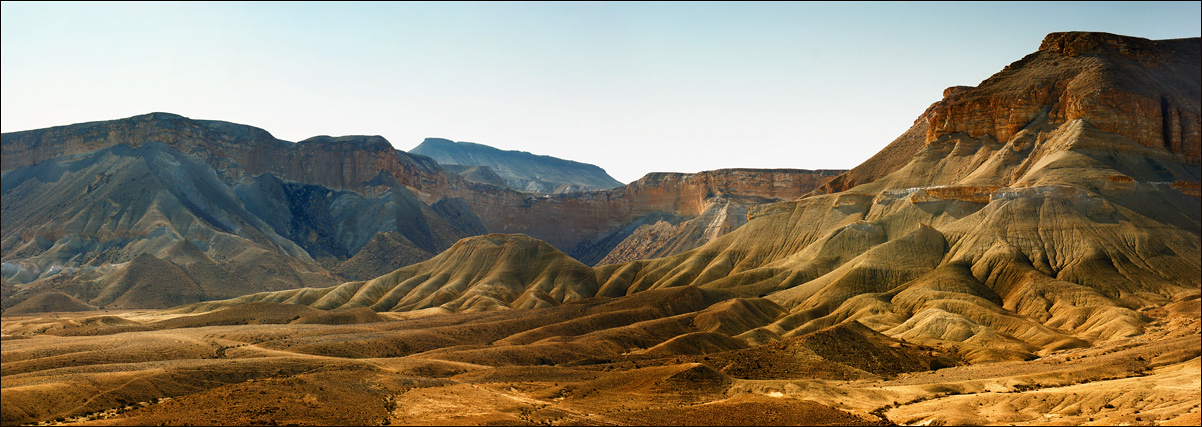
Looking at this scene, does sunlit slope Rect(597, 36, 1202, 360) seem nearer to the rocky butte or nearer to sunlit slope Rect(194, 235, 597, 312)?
the rocky butte

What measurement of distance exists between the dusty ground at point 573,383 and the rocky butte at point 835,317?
0.86ft

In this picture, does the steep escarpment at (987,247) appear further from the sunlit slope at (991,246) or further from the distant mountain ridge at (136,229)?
the distant mountain ridge at (136,229)

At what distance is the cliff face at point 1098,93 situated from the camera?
133 meters

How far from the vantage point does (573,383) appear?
196 ft

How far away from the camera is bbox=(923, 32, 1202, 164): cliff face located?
133m

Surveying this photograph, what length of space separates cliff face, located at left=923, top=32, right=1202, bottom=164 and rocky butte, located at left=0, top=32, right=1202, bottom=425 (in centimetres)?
43

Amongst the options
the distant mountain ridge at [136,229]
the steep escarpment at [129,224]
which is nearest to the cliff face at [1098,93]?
the distant mountain ridge at [136,229]

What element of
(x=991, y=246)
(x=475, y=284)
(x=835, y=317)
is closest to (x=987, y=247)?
(x=991, y=246)

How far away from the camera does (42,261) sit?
15812 centimetres

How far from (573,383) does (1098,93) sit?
11038cm

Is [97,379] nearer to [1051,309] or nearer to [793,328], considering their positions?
[793,328]

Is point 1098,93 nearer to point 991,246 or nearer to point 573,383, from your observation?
point 991,246

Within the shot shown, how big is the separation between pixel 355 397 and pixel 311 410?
476 centimetres

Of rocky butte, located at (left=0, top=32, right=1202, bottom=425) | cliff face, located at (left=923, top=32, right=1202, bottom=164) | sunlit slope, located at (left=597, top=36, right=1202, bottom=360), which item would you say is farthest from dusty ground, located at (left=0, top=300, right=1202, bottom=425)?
cliff face, located at (left=923, top=32, right=1202, bottom=164)
